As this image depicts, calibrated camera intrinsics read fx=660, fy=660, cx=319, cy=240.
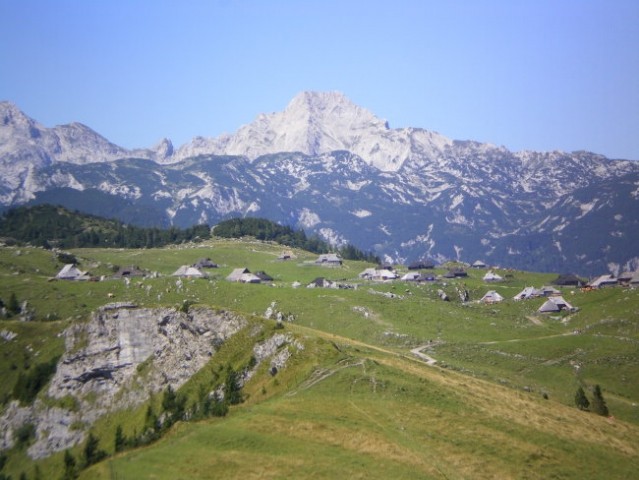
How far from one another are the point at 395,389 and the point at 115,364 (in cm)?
4482

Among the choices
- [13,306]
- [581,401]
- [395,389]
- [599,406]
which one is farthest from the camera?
[13,306]

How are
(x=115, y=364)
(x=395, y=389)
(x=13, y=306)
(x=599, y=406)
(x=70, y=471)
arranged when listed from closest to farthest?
(x=70, y=471)
(x=395, y=389)
(x=599, y=406)
(x=115, y=364)
(x=13, y=306)

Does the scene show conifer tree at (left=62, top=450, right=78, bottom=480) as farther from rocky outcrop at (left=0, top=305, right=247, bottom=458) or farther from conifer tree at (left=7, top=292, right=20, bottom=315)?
conifer tree at (left=7, top=292, right=20, bottom=315)

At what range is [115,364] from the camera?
9262 centimetres

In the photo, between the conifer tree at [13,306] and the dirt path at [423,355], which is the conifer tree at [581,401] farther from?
the conifer tree at [13,306]

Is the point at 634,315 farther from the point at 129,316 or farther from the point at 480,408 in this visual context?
the point at 129,316

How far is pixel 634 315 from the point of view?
111750 mm

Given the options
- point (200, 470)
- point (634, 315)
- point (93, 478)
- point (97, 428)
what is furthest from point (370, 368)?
point (634, 315)

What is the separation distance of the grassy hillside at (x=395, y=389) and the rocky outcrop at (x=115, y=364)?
10.9ft

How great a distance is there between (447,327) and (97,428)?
60.1 metres

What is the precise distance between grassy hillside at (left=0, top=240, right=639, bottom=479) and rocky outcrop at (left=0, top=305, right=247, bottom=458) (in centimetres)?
333

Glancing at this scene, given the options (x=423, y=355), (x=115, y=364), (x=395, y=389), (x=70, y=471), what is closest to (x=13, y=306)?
(x=115, y=364)

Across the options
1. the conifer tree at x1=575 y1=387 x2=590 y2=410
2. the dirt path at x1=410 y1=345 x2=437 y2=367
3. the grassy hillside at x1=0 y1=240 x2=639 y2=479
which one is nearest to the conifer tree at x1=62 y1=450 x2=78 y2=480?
the grassy hillside at x1=0 y1=240 x2=639 y2=479

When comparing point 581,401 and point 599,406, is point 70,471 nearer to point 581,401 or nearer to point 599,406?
point 581,401
